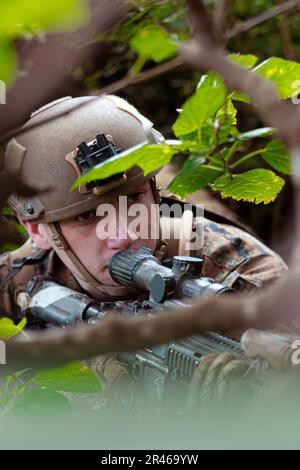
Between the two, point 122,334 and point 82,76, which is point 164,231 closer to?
point 82,76

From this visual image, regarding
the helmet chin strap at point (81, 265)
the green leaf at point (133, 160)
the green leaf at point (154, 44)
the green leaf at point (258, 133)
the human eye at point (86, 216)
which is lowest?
the helmet chin strap at point (81, 265)

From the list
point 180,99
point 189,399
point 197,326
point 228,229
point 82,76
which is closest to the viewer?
point 197,326

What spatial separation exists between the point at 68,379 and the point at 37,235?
1235 mm

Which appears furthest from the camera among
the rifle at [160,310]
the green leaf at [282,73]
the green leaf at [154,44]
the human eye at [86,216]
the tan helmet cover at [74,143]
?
the human eye at [86,216]

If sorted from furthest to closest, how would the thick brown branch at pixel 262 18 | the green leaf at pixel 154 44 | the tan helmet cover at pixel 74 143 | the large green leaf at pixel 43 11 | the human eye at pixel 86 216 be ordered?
the human eye at pixel 86 216, the tan helmet cover at pixel 74 143, the thick brown branch at pixel 262 18, the green leaf at pixel 154 44, the large green leaf at pixel 43 11

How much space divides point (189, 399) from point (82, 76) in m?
1.69

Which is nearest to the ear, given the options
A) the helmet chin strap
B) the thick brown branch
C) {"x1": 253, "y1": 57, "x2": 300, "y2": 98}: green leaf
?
the helmet chin strap

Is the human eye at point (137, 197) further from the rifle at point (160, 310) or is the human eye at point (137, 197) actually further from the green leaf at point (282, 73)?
the green leaf at point (282, 73)

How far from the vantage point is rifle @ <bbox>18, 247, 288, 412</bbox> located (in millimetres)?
1275

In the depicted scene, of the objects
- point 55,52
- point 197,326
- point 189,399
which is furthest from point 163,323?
point 189,399

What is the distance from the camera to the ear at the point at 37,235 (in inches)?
84.8

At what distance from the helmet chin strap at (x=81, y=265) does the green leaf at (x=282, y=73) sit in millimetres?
1071

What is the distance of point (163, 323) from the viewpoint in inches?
18.2

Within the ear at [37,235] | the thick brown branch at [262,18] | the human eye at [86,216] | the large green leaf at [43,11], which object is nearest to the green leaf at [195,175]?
the large green leaf at [43,11]
